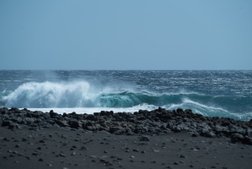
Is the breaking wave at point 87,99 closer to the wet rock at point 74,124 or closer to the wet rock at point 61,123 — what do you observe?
the wet rock at point 61,123

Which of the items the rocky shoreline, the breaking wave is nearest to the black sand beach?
the rocky shoreline

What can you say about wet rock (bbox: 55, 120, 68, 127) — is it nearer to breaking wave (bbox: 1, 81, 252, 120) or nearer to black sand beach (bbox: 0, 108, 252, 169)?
black sand beach (bbox: 0, 108, 252, 169)

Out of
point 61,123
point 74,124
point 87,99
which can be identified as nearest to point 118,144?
point 74,124

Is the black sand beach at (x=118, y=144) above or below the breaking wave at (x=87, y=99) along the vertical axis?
above

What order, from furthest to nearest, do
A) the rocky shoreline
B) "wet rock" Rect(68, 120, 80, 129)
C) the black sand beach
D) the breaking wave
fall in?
the breaking wave
"wet rock" Rect(68, 120, 80, 129)
the rocky shoreline
the black sand beach

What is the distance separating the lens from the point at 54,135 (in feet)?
24.5

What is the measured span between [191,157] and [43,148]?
2.33 metres

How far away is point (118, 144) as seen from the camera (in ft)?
23.0

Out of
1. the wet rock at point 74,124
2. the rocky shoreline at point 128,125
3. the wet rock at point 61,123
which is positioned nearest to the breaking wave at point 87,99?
the rocky shoreline at point 128,125

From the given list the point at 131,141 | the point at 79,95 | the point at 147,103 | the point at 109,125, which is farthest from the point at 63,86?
the point at 131,141

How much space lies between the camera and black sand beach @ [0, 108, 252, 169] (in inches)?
224

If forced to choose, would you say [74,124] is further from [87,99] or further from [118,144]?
[87,99]

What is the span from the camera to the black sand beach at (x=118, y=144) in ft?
18.7

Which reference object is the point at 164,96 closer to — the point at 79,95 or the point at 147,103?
the point at 147,103
